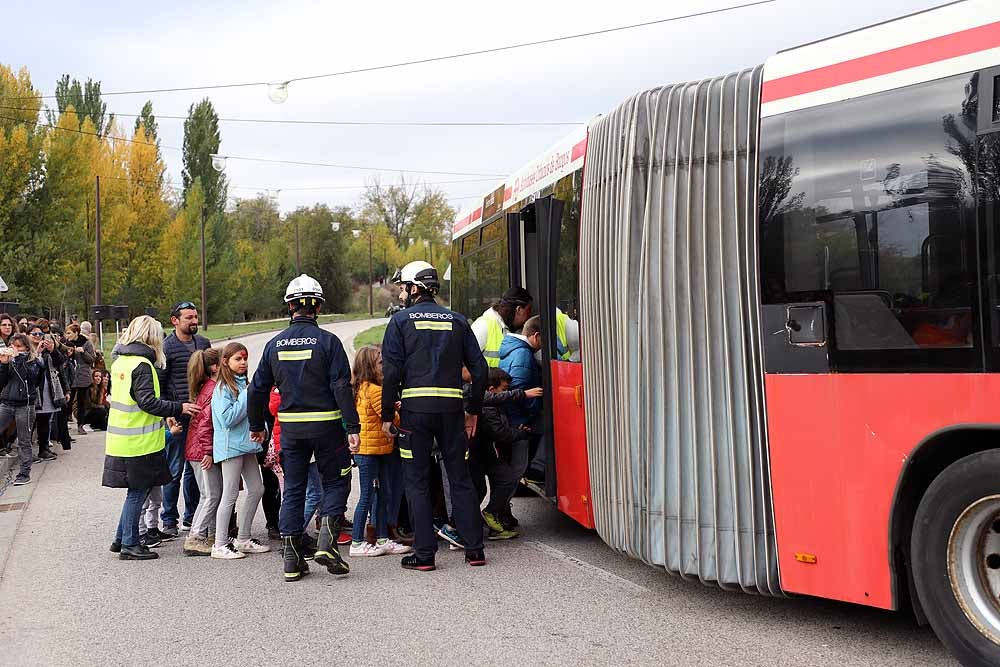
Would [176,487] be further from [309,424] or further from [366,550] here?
[309,424]

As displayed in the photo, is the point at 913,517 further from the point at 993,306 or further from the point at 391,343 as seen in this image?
the point at 391,343

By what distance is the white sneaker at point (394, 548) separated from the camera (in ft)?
25.4

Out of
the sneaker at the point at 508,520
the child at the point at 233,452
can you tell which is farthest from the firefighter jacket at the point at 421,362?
the sneaker at the point at 508,520

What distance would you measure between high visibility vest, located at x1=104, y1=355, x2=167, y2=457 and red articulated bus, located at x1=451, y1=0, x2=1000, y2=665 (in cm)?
324

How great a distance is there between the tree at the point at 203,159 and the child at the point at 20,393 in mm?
60265

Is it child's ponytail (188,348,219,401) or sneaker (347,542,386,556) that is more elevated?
child's ponytail (188,348,219,401)

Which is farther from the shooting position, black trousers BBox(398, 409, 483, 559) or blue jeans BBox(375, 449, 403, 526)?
blue jeans BBox(375, 449, 403, 526)

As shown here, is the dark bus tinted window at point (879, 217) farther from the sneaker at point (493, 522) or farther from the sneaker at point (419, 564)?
the sneaker at point (493, 522)

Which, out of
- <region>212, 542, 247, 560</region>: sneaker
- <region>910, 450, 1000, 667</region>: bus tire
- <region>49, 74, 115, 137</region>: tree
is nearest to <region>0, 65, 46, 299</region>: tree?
<region>49, 74, 115, 137</region>: tree

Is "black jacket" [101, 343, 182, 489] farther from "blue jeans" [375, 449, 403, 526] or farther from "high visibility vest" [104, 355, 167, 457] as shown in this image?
"blue jeans" [375, 449, 403, 526]

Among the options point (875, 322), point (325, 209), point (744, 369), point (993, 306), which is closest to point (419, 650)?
point (744, 369)

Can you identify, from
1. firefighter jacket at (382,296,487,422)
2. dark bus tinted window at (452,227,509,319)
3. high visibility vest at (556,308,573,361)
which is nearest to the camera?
firefighter jacket at (382,296,487,422)

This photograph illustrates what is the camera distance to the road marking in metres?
6.48

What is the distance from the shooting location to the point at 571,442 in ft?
23.9
